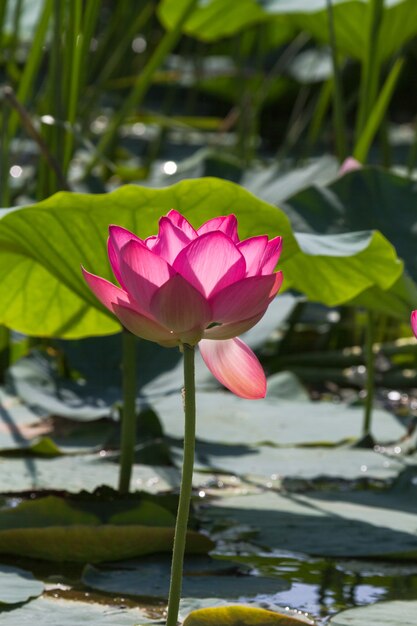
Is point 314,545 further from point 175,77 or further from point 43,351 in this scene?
point 175,77

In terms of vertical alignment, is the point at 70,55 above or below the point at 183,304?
above

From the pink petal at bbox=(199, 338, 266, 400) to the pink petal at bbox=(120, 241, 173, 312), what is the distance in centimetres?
10

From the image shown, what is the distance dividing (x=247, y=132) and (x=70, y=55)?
52.8 inches

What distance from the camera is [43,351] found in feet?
6.18

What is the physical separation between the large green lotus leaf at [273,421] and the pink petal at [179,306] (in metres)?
0.82

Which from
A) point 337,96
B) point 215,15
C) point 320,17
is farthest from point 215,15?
point 337,96

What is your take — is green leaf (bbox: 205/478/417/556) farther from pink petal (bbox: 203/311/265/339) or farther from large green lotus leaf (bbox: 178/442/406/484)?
pink petal (bbox: 203/311/265/339)

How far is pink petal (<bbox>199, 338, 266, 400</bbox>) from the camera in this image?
2.76 ft

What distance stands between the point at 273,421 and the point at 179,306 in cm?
96

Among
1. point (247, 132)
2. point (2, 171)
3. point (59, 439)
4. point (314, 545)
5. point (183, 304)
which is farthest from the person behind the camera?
point (247, 132)

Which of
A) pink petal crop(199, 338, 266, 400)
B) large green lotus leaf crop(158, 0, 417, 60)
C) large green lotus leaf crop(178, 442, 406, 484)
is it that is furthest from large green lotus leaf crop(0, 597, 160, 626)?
large green lotus leaf crop(158, 0, 417, 60)

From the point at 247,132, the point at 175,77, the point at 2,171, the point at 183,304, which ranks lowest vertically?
the point at 183,304

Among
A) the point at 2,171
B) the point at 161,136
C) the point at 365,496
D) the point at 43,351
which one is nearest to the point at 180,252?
the point at 365,496

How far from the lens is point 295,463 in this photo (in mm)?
1492
